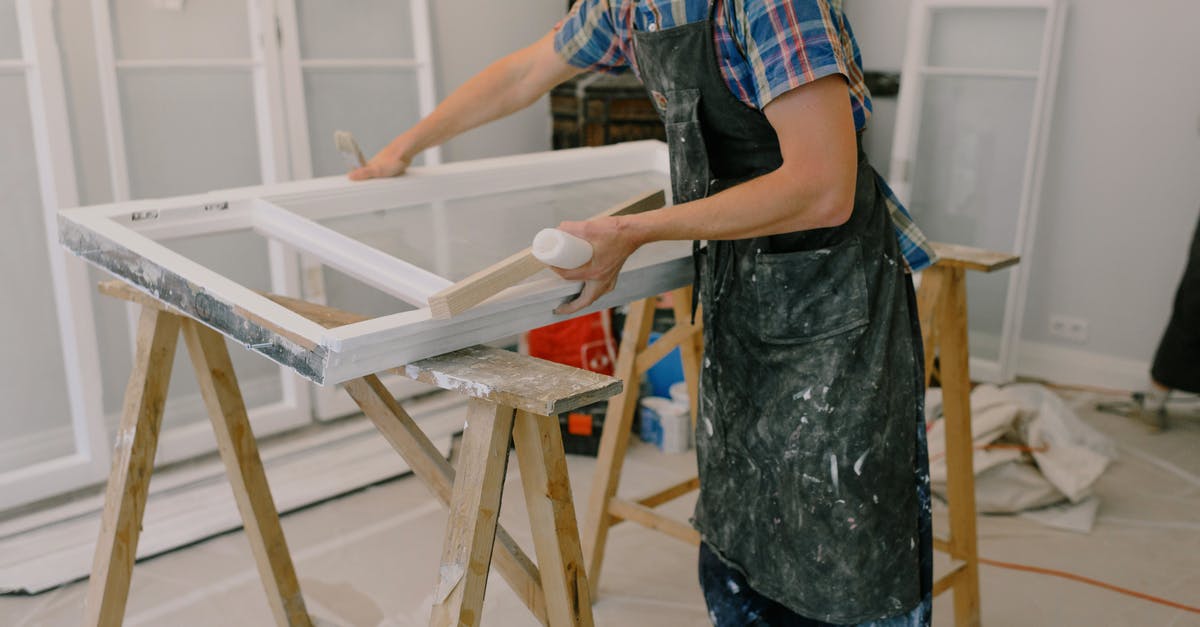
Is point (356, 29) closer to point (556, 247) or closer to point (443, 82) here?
point (443, 82)

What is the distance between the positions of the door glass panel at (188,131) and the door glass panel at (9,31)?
29 cm

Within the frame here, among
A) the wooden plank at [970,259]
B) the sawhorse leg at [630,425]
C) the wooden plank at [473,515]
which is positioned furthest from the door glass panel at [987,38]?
the wooden plank at [473,515]

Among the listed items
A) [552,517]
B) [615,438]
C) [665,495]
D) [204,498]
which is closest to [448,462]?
[552,517]

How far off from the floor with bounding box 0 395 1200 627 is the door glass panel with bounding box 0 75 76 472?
0.59m

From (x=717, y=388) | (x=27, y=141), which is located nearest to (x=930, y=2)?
(x=717, y=388)

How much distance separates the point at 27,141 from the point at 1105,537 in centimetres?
329

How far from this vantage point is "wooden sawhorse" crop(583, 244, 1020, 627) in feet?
6.88

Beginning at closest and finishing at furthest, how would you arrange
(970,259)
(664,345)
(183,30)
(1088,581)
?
1. (970,259)
2. (664,345)
3. (1088,581)
4. (183,30)

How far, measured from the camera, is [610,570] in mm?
2645

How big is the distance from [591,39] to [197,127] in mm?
1863

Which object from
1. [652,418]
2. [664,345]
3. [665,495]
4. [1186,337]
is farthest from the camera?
[652,418]

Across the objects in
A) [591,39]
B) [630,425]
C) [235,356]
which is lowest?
[235,356]

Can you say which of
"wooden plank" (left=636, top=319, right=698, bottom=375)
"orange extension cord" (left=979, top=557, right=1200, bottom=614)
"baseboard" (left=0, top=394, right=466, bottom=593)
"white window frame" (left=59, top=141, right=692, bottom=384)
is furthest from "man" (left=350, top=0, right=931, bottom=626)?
"baseboard" (left=0, top=394, right=466, bottom=593)

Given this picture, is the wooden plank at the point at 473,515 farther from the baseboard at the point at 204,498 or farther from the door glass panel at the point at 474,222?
the baseboard at the point at 204,498
